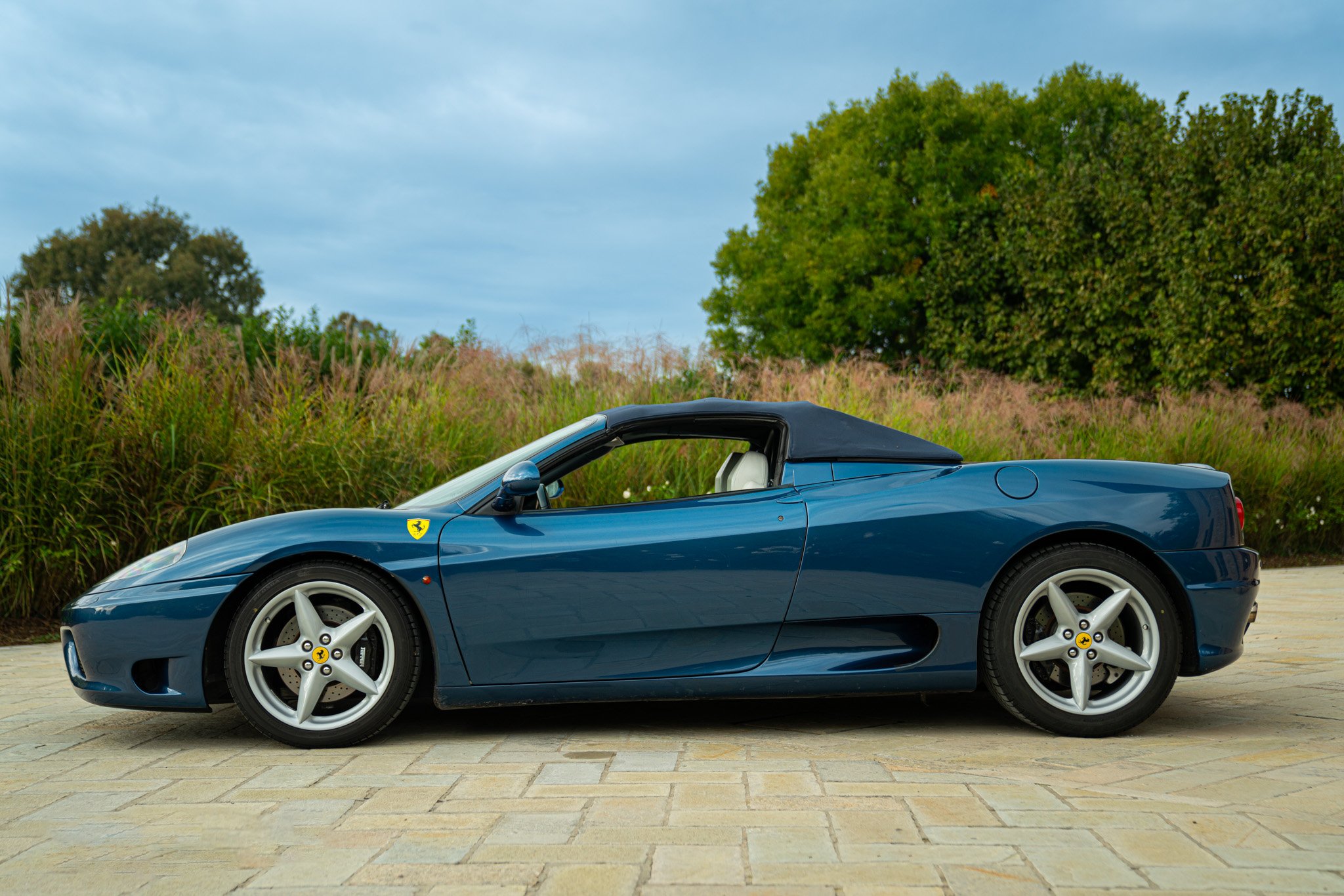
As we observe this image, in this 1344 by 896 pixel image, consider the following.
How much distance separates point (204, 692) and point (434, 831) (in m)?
1.42

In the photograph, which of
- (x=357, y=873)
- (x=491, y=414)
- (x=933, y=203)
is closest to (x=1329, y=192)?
(x=933, y=203)

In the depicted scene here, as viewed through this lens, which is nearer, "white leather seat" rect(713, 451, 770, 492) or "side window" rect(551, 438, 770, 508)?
"white leather seat" rect(713, 451, 770, 492)

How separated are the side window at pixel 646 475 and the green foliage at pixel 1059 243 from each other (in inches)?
133

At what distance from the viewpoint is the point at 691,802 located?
3141 millimetres

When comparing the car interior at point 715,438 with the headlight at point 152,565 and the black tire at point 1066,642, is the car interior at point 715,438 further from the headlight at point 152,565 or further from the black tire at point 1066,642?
the headlight at point 152,565

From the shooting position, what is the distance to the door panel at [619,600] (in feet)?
12.7

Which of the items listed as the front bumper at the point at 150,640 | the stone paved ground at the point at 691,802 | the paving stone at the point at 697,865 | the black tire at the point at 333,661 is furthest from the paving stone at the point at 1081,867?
the front bumper at the point at 150,640

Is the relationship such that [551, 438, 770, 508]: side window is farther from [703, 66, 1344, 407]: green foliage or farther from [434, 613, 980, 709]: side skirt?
[434, 613, 980, 709]: side skirt

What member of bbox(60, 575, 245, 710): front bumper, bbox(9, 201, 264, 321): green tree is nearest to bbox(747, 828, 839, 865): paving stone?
bbox(60, 575, 245, 710): front bumper

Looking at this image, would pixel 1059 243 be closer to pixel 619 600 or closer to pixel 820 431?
pixel 820 431

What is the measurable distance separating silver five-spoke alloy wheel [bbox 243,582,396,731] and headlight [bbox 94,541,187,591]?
409mm

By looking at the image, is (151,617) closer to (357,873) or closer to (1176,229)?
(357,873)

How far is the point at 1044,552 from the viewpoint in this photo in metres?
4.00

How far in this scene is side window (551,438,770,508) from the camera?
27.2 ft
